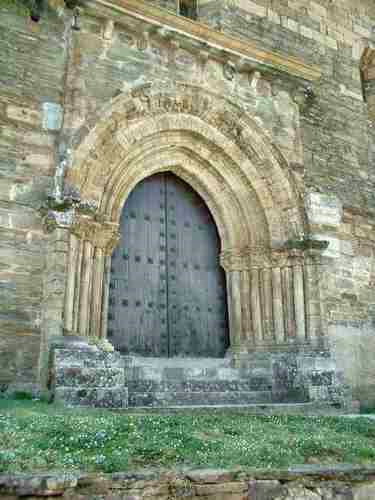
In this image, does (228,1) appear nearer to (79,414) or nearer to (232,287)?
(232,287)

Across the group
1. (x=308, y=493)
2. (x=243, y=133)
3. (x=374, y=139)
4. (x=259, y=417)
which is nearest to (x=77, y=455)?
(x=308, y=493)

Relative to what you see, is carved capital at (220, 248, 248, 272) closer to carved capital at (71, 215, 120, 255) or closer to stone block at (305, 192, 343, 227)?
stone block at (305, 192, 343, 227)

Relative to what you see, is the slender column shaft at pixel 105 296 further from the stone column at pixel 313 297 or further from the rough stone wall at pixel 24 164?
the stone column at pixel 313 297

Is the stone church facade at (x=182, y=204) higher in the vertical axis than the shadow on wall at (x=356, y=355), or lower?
higher

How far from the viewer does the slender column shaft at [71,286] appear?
5.48 metres

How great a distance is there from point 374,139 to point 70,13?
5.42m

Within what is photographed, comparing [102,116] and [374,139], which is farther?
[374,139]

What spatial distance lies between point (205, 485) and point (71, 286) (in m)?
3.04

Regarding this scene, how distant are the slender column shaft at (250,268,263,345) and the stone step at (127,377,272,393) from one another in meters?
0.59

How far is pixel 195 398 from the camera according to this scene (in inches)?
243

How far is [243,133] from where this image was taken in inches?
290

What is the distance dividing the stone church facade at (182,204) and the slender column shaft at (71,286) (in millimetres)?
20

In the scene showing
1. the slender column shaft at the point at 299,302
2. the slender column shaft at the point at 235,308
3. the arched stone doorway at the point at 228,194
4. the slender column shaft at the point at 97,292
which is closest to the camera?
the slender column shaft at the point at 97,292

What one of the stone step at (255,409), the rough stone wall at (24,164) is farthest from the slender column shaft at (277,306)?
the rough stone wall at (24,164)
